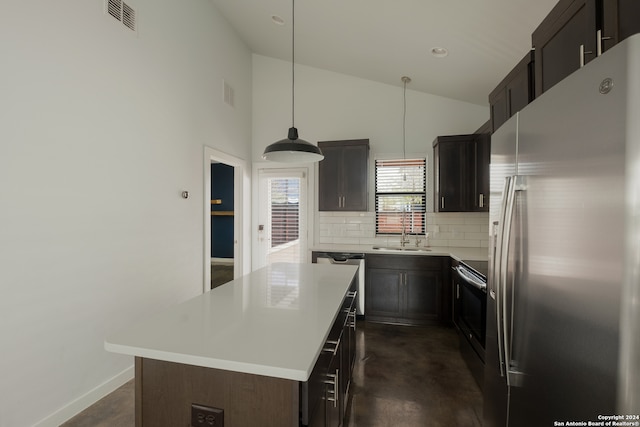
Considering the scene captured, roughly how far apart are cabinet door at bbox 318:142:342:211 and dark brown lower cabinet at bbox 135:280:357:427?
10.0ft

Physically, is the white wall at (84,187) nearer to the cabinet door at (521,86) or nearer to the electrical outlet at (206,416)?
the electrical outlet at (206,416)

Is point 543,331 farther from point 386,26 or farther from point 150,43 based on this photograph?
point 150,43

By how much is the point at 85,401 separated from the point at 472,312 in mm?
3063

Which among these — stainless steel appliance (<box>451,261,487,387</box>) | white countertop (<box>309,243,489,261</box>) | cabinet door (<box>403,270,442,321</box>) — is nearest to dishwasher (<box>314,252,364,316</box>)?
white countertop (<box>309,243,489,261</box>)

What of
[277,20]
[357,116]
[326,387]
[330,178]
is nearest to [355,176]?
[330,178]

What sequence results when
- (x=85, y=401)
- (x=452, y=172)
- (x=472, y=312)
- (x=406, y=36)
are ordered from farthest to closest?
(x=452, y=172)
(x=406, y=36)
(x=472, y=312)
(x=85, y=401)

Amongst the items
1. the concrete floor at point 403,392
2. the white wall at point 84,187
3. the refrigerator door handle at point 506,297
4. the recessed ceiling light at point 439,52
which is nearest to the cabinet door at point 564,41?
the refrigerator door handle at point 506,297

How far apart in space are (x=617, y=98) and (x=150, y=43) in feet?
10.7

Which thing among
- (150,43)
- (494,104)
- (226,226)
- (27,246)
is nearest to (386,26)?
(494,104)

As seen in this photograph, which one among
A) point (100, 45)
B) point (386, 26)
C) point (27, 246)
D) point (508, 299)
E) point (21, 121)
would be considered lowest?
point (508, 299)

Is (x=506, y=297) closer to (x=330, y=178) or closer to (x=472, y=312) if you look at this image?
(x=472, y=312)

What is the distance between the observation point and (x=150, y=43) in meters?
2.65

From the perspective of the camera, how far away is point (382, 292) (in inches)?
143

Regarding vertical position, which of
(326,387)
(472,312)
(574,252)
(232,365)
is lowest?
(472,312)
